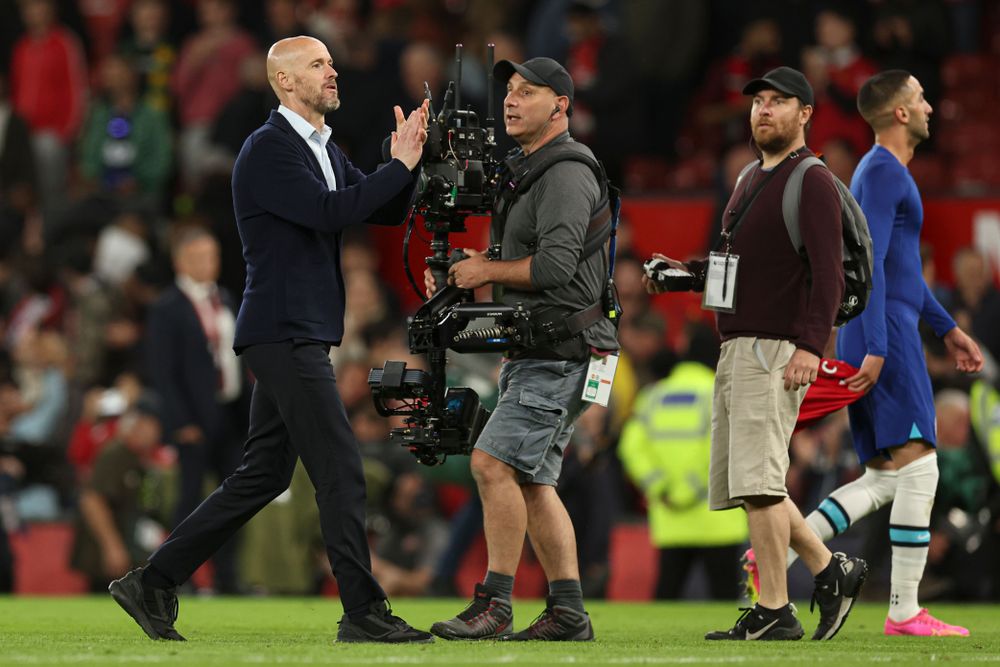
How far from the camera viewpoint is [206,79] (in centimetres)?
1961

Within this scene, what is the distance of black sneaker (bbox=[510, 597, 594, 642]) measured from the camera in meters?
8.49

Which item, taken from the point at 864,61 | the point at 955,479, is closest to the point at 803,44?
the point at 864,61

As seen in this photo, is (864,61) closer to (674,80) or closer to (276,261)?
(674,80)

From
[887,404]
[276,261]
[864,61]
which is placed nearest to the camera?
[276,261]

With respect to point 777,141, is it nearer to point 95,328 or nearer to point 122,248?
point 95,328

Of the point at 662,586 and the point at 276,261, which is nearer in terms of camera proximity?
the point at 276,261

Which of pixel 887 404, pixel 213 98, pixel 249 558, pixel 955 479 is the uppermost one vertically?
pixel 213 98

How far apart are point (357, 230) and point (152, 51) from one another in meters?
3.84

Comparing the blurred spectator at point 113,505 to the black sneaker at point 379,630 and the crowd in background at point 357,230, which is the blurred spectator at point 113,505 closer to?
the crowd in background at point 357,230

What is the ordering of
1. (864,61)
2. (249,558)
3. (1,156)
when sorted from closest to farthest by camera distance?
(249,558), (864,61), (1,156)

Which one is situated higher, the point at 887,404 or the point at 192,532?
the point at 887,404

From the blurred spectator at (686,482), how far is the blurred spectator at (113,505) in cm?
419

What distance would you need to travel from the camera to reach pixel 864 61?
52.9 ft

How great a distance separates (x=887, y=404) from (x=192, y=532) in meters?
3.43
